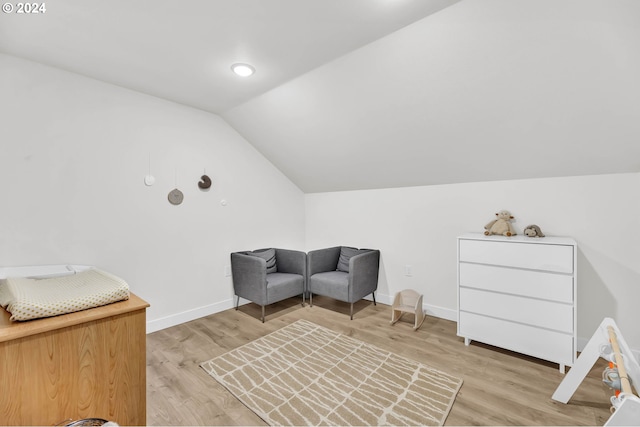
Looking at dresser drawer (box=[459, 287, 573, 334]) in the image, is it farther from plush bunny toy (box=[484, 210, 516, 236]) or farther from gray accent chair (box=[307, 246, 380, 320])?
gray accent chair (box=[307, 246, 380, 320])

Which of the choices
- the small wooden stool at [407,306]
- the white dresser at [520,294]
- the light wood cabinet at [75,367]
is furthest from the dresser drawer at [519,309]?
the light wood cabinet at [75,367]

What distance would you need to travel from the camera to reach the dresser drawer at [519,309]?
210 cm

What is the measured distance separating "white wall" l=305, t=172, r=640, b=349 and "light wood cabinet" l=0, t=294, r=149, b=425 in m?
2.90

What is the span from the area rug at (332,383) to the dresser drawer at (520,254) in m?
1.06

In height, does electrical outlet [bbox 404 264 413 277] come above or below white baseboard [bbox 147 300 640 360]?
above

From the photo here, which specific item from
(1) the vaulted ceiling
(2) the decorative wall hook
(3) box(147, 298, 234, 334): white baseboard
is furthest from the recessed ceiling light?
(3) box(147, 298, 234, 334): white baseboard

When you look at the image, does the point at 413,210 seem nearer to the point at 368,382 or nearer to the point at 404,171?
the point at 404,171

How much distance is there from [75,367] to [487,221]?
334cm

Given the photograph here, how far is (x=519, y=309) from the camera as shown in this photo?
2277 mm

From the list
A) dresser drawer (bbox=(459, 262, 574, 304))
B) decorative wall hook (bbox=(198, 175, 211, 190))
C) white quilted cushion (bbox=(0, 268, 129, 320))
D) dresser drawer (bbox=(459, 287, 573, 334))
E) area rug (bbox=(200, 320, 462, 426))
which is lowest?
area rug (bbox=(200, 320, 462, 426))

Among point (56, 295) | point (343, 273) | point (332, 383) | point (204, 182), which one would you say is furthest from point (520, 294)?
point (204, 182)

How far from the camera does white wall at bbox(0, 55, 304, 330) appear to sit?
214 centimetres

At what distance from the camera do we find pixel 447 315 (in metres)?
3.12

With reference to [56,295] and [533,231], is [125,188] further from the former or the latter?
[533,231]
